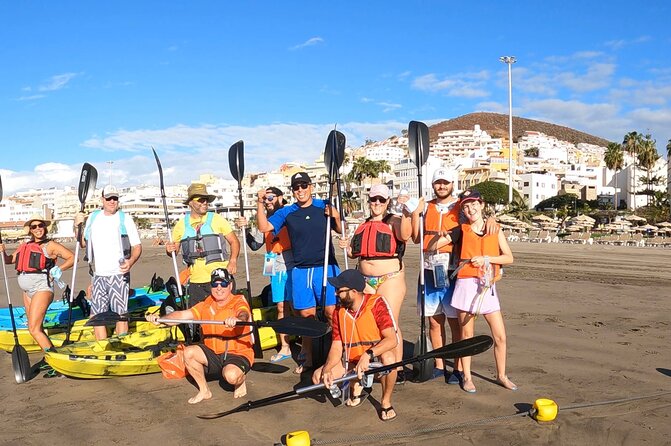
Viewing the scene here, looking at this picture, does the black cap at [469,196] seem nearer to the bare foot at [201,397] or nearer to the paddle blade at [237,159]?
the bare foot at [201,397]

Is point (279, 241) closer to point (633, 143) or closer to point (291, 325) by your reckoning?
point (291, 325)

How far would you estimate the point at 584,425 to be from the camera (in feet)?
13.2

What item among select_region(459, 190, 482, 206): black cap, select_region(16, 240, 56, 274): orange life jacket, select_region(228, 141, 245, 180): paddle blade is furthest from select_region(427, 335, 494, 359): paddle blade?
select_region(16, 240, 56, 274): orange life jacket

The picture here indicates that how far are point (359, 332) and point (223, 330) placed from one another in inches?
51.8

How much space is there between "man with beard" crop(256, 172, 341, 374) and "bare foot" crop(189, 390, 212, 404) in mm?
1046

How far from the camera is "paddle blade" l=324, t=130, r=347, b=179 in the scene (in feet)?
20.9

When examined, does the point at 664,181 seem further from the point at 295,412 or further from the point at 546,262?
the point at 295,412

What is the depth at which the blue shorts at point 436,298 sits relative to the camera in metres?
4.91

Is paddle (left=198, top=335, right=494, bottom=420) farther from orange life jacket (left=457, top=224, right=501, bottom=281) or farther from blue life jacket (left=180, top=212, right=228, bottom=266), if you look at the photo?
blue life jacket (left=180, top=212, right=228, bottom=266)

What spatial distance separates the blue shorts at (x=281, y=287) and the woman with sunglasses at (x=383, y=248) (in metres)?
1.41

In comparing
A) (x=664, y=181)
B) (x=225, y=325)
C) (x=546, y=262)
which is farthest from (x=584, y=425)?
(x=664, y=181)

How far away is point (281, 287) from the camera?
241 inches

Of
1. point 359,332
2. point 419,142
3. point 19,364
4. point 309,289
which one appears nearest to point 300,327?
point 359,332

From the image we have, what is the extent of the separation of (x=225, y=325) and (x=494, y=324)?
227 centimetres
